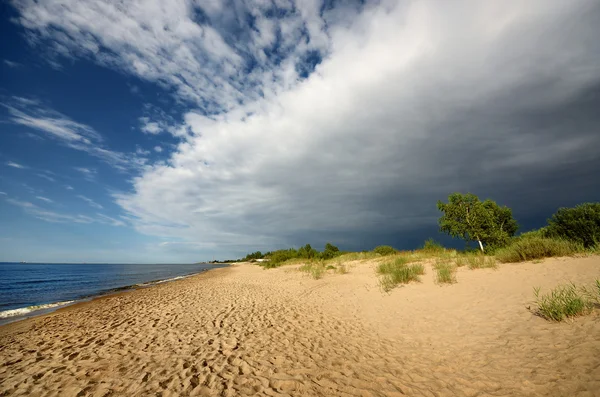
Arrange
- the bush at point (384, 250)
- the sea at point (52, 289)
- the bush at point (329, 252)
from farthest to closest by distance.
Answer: the bush at point (329, 252)
the bush at point (384, 250)
the sea at point (52, 289)

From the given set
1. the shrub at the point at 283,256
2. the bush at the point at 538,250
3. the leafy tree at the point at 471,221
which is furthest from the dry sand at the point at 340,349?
the shrub at the point at 283,256

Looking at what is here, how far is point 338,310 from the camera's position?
1154cm

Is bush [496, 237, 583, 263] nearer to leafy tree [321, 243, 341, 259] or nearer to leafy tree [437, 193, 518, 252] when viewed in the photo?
leafy tree [437, 193, 518, 252]

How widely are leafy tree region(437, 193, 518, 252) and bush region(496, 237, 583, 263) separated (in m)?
6.02

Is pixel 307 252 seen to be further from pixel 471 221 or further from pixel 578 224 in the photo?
pixel 578 224

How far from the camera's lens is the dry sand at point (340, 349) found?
4.76 m

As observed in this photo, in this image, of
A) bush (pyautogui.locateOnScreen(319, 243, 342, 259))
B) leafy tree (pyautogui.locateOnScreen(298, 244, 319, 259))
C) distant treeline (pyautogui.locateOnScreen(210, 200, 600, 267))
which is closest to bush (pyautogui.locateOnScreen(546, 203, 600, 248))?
distant treeline (pyautogui.locateOnScreen(210, 200, 600, 267))

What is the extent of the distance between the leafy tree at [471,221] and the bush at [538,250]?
602 centimetres

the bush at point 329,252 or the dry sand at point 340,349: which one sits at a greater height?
the bush at point 329,252

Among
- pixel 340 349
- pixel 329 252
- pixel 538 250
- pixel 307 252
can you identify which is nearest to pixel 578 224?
pixel 538 250

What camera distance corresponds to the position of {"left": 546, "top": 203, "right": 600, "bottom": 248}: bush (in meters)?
13.5

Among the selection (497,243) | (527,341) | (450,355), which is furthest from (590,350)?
(497,243)

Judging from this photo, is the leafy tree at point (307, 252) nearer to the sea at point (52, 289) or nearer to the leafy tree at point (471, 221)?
the sea at point (52, 289)

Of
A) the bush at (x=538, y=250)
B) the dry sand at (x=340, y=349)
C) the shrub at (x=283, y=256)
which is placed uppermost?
the shrub at (x=283, y=256)
